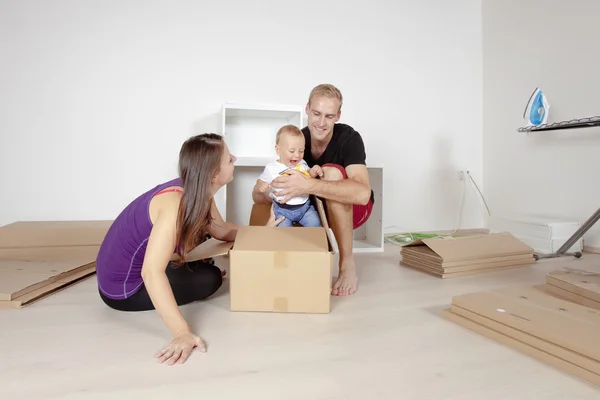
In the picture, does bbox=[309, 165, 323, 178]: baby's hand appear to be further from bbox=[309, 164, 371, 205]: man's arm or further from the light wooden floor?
the light wooden floor

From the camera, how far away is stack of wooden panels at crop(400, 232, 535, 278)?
205 cm

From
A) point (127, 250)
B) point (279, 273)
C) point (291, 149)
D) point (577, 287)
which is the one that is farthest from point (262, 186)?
point (577, 287)

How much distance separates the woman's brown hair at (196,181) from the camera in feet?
4.16

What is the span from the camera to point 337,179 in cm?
187

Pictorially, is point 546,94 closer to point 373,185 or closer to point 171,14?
point 373,185

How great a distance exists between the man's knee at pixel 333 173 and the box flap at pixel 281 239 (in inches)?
13.1

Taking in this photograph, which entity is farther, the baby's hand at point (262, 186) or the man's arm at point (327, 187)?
the baby's hand at point (262, 186)

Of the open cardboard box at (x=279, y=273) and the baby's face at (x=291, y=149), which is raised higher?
the baby's face at (x=291, y=149)

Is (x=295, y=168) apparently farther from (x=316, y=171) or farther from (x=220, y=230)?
(x=220, y=230)

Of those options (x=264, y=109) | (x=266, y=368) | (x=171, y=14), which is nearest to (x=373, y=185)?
(x=264, y=109)

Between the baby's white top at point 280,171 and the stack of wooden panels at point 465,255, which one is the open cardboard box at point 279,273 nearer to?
the baby's white top at point 280,171

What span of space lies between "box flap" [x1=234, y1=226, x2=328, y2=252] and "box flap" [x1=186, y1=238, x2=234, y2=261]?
53 mm

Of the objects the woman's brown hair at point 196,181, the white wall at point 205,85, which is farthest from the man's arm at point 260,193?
the white wall at point 205,85

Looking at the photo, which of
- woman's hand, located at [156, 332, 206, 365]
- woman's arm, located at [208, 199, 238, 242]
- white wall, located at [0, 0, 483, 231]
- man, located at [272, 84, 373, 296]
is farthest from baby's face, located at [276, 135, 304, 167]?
white wall, located at [0, 0, 483, 231]
